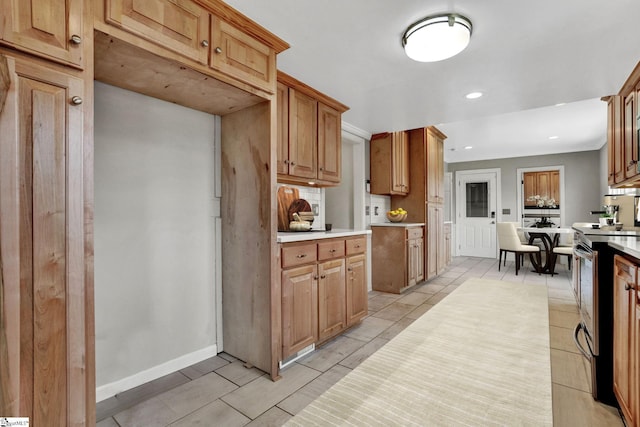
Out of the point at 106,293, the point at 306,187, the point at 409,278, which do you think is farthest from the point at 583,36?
the point at 106,293

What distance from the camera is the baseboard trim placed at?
5.93 feet

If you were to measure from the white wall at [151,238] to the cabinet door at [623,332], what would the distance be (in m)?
2.51

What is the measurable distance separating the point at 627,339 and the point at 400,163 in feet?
11.0

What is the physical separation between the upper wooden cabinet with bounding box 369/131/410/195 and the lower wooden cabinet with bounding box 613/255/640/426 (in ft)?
9.44

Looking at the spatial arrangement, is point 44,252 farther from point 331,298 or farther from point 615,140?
point 615,140

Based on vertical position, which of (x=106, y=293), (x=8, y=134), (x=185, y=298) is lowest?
(x=185, y=298)

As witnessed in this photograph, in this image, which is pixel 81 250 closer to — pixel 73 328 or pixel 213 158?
pixel 73 328

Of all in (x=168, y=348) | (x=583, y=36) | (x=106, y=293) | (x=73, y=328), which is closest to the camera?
(x=73, y=328)

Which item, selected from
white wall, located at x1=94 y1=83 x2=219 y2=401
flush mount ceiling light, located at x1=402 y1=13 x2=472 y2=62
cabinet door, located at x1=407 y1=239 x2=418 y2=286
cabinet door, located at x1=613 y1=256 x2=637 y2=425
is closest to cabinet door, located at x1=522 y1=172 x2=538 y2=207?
cabinet door, located at x1=407 y1=239 x2=418 y2=286

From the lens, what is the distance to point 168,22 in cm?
Result: 146

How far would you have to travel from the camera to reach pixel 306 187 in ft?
10.9

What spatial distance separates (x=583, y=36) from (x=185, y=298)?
3.32 meters

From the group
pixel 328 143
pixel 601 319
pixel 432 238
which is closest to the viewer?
pixel 601 319

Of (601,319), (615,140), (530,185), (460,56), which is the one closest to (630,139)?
(615,140)
